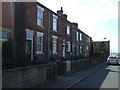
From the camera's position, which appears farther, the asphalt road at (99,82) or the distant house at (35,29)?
the distant house at (35,29)

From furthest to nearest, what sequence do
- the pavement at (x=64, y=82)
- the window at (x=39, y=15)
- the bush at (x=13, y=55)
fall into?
the window at (x=39, y=15), the pavement at (x=64, y=82), the bush at (x=13, y=55)

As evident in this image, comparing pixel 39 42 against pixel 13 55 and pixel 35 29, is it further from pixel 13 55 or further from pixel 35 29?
pixel 13 55

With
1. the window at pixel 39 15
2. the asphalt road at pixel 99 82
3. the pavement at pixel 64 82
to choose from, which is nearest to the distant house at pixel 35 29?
the window at pixel 39 15

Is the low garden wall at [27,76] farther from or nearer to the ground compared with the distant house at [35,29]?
nearer to the ground

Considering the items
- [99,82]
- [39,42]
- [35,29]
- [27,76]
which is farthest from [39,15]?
[27,76]

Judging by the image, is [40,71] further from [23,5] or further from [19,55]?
[23,5]

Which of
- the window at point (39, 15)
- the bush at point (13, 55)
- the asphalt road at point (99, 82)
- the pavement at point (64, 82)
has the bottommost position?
the asphalt road at point (99, 82)

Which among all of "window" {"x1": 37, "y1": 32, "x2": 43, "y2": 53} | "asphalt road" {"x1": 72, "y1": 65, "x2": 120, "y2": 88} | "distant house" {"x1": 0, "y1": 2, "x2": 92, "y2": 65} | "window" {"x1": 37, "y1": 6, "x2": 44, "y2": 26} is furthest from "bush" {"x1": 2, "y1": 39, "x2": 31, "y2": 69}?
"window" {"x1": 37, "y1": 6, "x2": 44, "y2": 26}

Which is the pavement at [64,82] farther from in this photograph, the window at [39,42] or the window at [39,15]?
the window at [39,15]

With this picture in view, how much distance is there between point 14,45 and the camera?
34.1ft

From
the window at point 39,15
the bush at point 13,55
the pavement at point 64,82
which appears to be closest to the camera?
the bush at point 13,55

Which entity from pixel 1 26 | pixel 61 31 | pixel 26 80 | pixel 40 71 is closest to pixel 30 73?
pixel 26 80

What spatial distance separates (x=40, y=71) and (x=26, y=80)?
5.38ft

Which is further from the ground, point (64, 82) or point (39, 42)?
point (39, 42)
